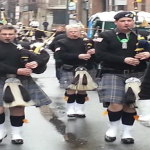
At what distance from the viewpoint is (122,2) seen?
1808 cm

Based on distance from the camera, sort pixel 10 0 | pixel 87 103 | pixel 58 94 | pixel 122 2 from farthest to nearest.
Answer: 1. pixel 10 0
2. pixel 122 2
3. pixel 58 94
4. pixel 87 103

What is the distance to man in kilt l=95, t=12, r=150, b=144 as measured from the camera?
20.2ft

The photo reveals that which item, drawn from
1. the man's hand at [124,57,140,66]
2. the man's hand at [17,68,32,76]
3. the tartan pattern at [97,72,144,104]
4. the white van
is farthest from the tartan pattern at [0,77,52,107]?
the white van

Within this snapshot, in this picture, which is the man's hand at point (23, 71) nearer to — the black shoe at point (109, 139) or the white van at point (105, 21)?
the black shoe at point (109, 139)

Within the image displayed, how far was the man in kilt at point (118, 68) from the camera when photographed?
6.17 m

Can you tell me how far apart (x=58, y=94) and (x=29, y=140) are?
4398mm

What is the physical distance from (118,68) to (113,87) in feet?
0.90

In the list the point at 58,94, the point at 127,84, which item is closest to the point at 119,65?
the point at 127,84

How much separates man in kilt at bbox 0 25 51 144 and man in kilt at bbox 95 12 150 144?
2.90ft

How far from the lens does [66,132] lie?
6.96 m

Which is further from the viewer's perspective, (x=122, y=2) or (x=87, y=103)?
(x=122, y=2)

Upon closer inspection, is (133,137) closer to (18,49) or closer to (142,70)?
(142,70)

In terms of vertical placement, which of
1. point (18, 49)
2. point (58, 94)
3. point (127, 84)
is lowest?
point (58, 94)

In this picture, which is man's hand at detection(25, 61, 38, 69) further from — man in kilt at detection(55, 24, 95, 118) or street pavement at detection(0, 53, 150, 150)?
man in kilt at detection(55, 24, 95, 118)
